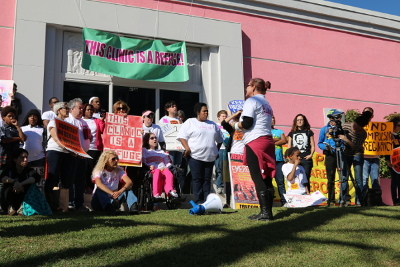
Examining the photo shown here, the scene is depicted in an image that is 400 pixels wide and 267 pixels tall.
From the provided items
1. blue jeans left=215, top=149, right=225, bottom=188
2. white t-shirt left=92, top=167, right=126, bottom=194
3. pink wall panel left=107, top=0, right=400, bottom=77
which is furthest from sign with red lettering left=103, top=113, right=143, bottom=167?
pink wall panel left=107, top=0, right=400, bottom=77

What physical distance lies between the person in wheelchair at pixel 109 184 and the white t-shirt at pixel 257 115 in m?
2.35

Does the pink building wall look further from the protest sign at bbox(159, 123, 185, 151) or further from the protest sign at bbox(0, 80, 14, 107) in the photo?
the protest sign at bbox(159, 123, 185, 151)

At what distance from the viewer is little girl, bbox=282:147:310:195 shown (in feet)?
31.9

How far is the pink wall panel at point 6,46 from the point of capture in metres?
11.2

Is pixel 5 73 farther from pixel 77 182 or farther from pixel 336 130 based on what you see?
pixel 336 130

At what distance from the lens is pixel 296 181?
9.81 m

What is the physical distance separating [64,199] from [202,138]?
2639 millimetres

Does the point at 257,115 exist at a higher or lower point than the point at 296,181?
higher

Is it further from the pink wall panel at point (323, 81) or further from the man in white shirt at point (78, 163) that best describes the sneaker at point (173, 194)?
the pink wall panel at point (323, 81)

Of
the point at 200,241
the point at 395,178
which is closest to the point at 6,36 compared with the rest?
the point at 200,241

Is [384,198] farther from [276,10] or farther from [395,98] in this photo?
[276,10]

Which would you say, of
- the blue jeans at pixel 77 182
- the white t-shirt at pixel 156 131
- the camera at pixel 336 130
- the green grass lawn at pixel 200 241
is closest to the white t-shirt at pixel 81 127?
the blue jeans at pixel 77 182

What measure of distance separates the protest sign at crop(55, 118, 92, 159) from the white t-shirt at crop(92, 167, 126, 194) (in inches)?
13.9

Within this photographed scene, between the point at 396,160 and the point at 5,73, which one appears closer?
the point at 396,160
